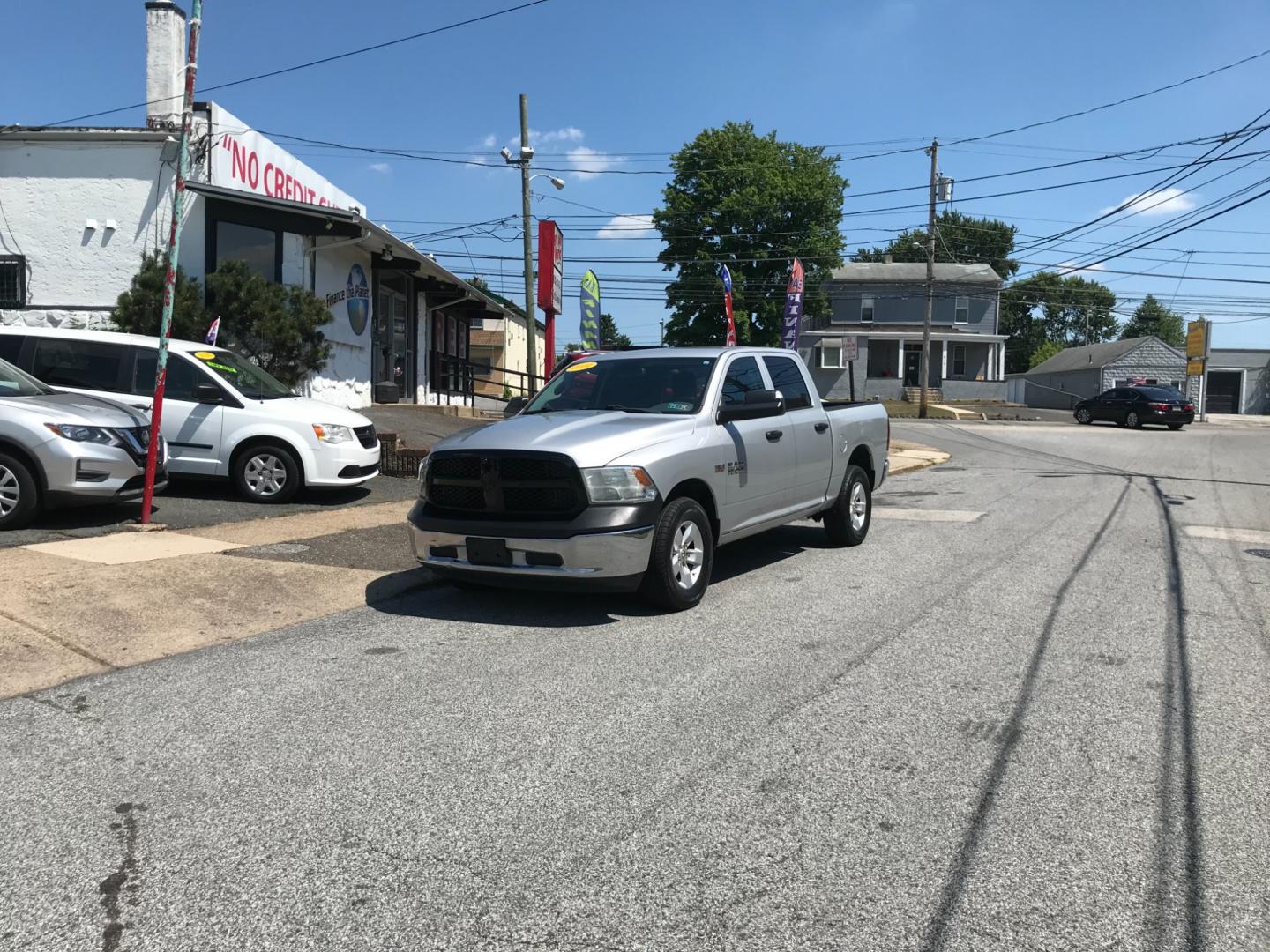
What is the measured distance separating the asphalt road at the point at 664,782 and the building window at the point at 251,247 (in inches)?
458

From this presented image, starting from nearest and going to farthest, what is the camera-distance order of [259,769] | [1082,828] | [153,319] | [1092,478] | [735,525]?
[1082,828] → [259,769] → [735,525] → [153,319] → [1092,478]

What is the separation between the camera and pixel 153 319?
15133mm

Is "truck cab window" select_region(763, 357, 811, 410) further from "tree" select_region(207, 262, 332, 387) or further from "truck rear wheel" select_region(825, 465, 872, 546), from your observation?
"tree" select_region(207, 262, 332, 387)

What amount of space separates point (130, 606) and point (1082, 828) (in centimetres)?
581

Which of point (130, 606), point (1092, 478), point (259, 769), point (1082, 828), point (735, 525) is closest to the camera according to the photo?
point (1082, 828)

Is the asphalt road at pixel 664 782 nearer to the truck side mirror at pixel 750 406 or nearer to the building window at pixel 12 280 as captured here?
the truck side mirror at pixel 750 406

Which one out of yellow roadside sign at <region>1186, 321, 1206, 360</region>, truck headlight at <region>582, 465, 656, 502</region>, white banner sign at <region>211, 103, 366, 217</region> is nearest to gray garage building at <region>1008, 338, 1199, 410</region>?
yellow roadside sign at <region>1186, 321, 1206, 360</region>

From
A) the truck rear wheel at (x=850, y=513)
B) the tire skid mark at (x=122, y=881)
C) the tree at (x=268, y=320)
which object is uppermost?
the tree at (x=268, y=320)

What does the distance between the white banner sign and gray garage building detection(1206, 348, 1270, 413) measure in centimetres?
5804

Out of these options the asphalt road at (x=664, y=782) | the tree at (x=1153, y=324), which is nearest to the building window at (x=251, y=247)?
the asphalt road at (x=664, y=782)

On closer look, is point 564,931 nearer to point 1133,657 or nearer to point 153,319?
point 1133,657

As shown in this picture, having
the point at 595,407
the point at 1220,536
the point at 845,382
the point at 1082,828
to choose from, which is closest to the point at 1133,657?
the point at 1082,828

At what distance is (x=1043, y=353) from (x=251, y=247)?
272 feet

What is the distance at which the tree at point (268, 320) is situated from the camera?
15320 millimetres
